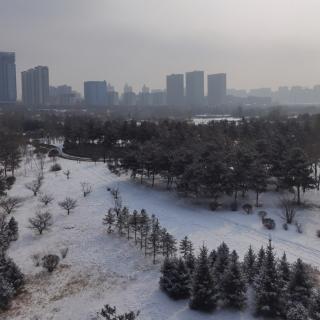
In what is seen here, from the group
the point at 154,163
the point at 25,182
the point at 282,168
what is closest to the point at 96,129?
the point at 25,182

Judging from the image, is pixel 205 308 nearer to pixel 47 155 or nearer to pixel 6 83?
pixel 47 155

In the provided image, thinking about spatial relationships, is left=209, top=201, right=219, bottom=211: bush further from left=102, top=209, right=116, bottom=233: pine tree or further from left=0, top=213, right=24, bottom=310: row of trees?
left=0, top=213, right=24, bottom=310: row of trees

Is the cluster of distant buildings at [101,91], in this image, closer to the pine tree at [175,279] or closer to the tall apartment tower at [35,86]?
the tall apartment tower at [35,86]

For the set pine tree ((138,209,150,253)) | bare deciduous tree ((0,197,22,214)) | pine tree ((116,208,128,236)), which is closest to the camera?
pine tree ((138,209,150,253))

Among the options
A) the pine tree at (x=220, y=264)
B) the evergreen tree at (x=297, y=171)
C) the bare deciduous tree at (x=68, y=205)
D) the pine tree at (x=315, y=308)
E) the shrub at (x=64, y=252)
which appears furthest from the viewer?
the evergreen tree at (x=297, y=171)

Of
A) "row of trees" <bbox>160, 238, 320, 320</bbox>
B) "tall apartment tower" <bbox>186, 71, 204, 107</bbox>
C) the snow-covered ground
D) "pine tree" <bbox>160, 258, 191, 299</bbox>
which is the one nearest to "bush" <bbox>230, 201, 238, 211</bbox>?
the snow-covered ground

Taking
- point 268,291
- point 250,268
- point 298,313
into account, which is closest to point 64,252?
point 250,268

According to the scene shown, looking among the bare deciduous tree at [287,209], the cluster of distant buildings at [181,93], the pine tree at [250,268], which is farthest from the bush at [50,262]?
the cluster of distant buildings at [181,93]
